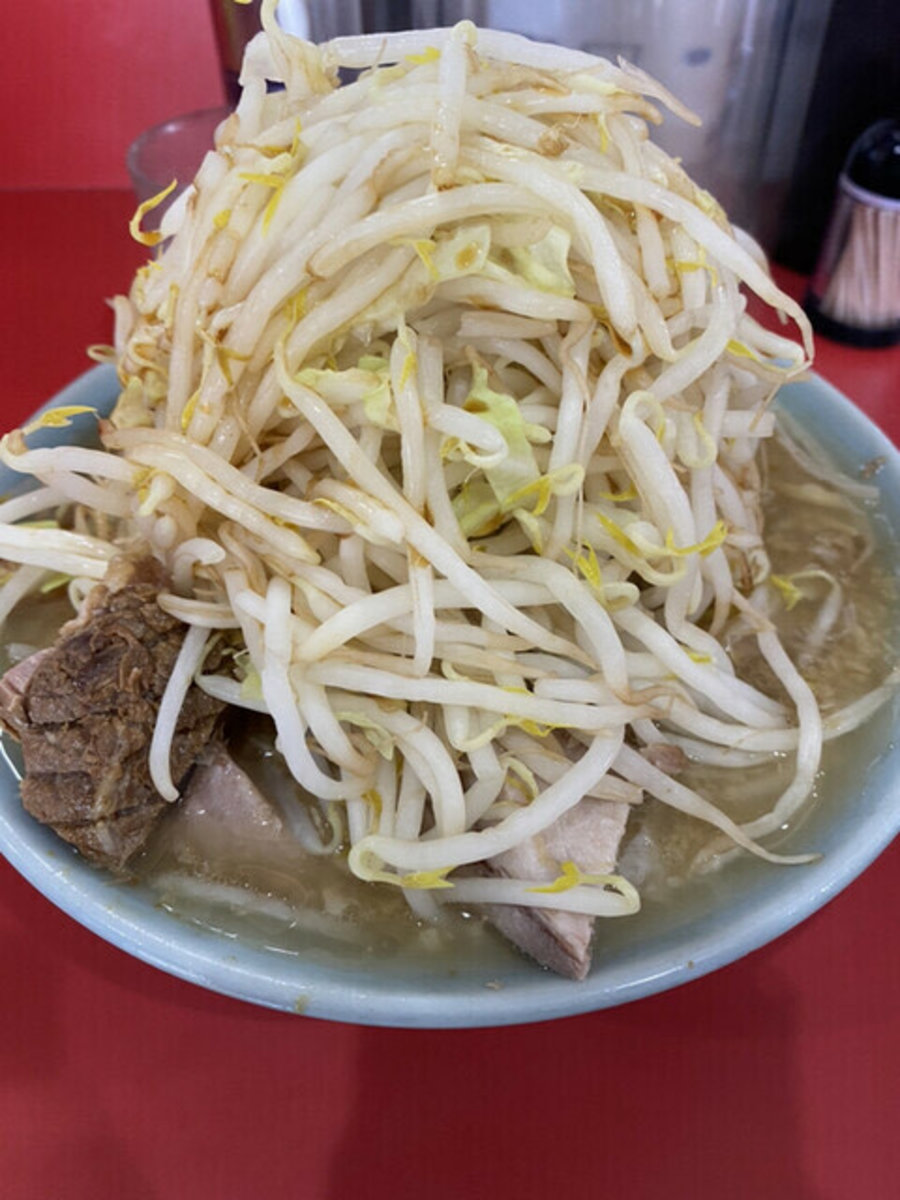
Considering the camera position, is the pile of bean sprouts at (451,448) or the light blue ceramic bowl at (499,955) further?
the pile of bean sprouts at (451,448)

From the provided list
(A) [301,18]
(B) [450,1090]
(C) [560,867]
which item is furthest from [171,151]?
(B) [450,1090]

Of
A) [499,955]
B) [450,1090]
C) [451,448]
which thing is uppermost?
[451,448]

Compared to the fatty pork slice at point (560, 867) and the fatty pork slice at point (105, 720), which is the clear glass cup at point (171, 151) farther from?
the fatty pork slice at point (560, 867)

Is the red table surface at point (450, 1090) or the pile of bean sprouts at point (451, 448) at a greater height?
the pile of bean sprouts at point (451, 448)

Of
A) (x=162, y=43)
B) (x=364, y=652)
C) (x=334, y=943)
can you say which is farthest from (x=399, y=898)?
(x=162, y=43)

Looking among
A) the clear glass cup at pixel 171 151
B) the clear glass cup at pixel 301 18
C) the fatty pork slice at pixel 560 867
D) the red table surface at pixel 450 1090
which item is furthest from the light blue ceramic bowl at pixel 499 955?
the clear glass cup at pixel 301 18

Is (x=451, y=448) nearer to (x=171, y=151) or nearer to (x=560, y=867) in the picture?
(x=560, y=867)

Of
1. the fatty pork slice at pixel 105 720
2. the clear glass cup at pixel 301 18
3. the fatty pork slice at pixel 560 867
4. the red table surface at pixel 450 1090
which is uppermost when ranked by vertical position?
the clear glass cup at pixel 301 18
